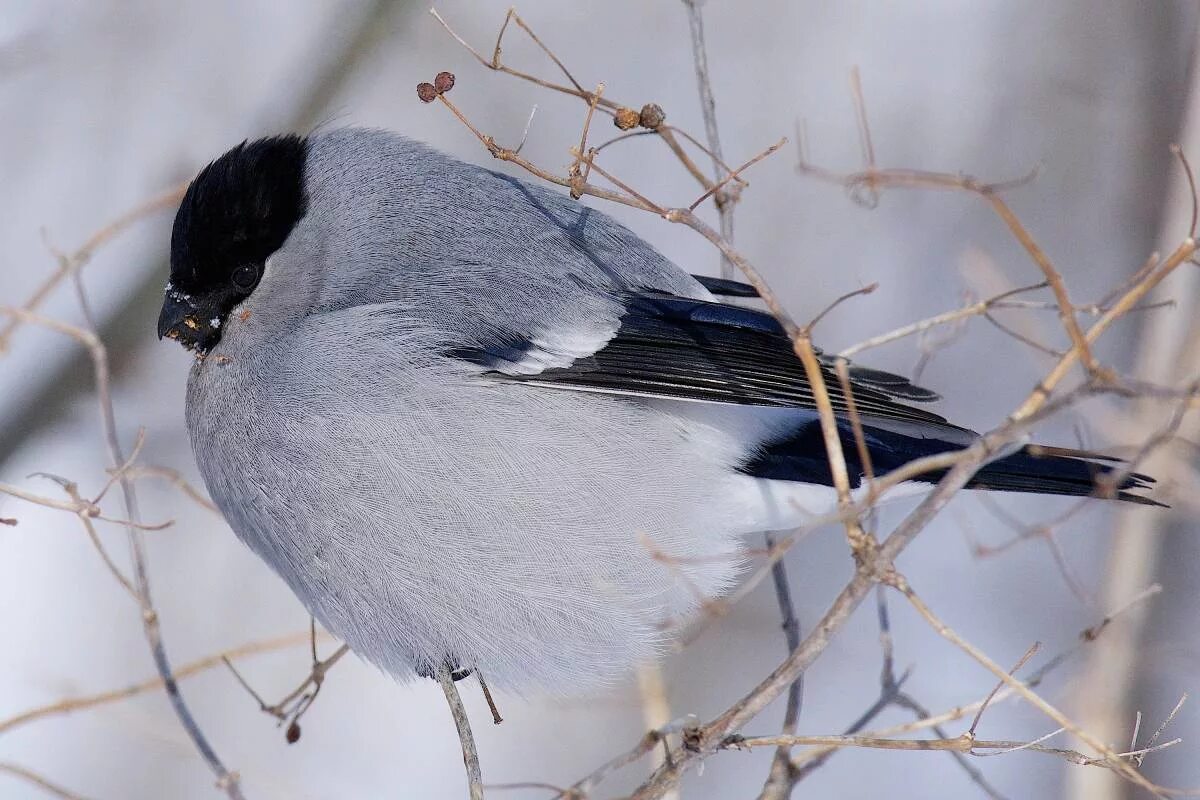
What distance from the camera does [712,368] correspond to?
222 centimetres

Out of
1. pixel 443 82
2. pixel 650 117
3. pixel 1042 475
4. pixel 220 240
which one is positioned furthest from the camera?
pixel 220 240

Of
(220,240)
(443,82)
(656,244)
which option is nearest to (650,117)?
(443,82)

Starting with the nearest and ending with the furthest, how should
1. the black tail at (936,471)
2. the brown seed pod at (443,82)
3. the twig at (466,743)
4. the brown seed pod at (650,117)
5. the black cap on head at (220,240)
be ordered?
the brown seed pod at (650,117)
the brown seed pod at (443,82)
the black tail at (936,471)
the twig at (466,743)
the black cap on head at (220,240)

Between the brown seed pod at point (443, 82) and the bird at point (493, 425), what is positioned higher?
the brown seed pod at point (443, 82)

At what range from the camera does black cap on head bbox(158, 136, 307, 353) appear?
97.3 inches

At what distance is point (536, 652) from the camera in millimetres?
2281

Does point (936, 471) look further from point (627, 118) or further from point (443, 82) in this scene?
point (443, 82)

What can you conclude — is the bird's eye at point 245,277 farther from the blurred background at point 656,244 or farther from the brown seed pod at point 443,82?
the blurred background at point 656,244

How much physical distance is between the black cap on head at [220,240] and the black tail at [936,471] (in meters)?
1.17

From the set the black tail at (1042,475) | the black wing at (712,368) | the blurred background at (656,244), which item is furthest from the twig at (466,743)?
the blurred background at (656,244)

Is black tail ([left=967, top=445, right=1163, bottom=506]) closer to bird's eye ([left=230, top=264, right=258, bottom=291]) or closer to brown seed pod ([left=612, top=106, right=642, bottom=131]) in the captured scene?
brown seed pod ([left=612, top=106, right=642, bottom=131])

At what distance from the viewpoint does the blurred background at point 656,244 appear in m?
3.76

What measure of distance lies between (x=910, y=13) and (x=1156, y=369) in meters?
2.47

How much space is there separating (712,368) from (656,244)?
94.9 inches
